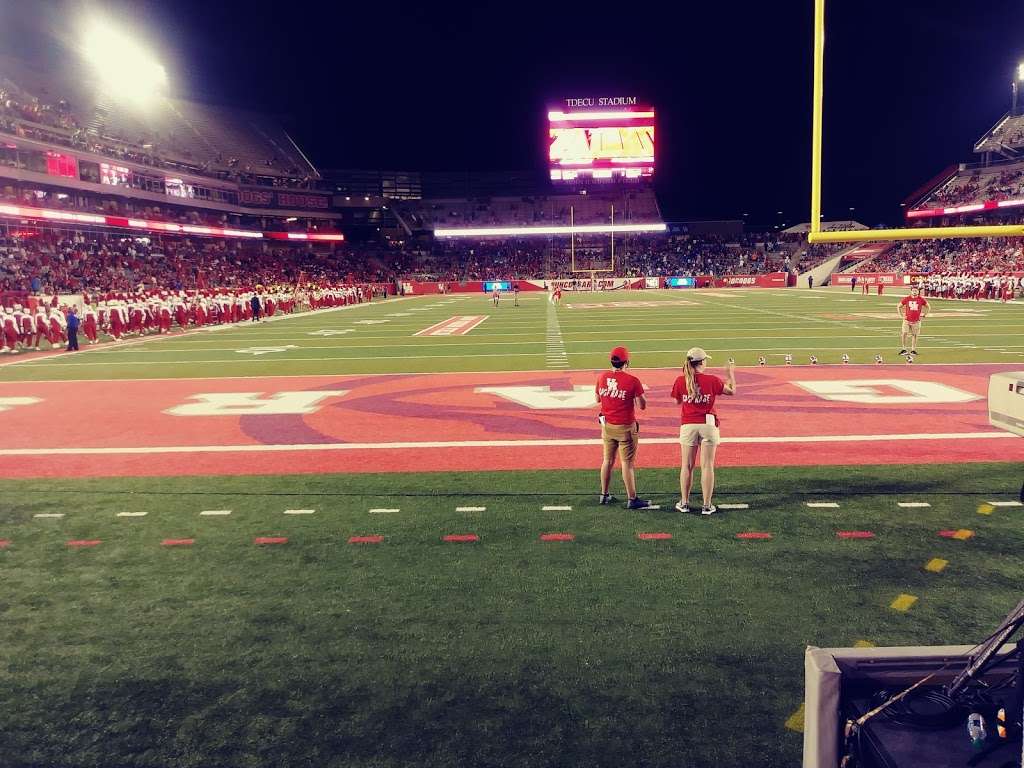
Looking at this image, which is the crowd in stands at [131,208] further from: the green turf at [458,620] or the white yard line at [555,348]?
the green turf at [458,620]

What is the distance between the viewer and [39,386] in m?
14.0

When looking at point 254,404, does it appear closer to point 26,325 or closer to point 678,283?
point 26,325

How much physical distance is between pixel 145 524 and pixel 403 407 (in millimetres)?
5345

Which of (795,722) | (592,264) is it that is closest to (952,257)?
(592,264)

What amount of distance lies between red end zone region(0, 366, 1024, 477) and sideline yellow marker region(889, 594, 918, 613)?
327 centimetres

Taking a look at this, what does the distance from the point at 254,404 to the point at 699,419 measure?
26.7 feet

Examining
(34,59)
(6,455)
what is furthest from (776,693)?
(34,59)

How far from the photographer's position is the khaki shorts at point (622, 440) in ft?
20.9

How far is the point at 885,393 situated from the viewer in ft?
37.9

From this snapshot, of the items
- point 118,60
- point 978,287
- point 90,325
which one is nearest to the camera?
point 90,325

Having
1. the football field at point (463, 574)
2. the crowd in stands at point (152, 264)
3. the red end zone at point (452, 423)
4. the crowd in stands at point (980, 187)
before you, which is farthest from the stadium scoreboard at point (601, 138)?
the football field at point (463, 574)

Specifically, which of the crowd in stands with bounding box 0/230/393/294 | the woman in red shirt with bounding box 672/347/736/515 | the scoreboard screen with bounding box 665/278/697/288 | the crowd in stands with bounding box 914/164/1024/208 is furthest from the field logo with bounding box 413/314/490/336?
the crowd in stands with bounding box 914/164/1024/208

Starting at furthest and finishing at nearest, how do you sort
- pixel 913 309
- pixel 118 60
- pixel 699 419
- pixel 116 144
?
pixel 118 60 → pixel 116 144 → pixel 913 309 → pixel 699 419

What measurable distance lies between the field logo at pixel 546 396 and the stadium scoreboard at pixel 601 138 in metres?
54.1
